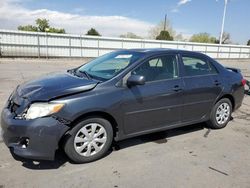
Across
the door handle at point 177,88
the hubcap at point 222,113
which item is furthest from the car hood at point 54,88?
the hubcap at point 222,113

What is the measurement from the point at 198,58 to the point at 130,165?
2.54 metres

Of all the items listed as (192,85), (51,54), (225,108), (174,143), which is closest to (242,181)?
(174,143)

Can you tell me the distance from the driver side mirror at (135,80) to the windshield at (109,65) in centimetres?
27

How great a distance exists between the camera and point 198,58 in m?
5.00

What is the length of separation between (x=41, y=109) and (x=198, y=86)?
2805mm

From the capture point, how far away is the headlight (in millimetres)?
3273

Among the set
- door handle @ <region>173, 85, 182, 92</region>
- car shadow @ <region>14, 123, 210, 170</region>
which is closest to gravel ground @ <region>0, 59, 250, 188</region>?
car shadow @ <region>14, 123, 210, 170</region>

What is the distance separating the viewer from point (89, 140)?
3660 millimetres

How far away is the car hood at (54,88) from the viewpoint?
3424 mm

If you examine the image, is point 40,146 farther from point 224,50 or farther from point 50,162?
point 224,50

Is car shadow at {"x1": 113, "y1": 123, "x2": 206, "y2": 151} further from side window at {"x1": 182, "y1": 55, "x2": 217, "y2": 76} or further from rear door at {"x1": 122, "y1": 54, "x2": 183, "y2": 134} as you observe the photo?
side window at {"x1": 182, "y1": 55, "x2": 217, "y2": 76}

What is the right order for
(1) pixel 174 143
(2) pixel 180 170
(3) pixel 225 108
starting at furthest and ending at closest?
(3) pixel 225 108 < (1) pixel 174 143 < (2) pixel 180 170

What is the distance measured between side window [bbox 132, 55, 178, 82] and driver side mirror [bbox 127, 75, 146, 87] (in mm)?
234

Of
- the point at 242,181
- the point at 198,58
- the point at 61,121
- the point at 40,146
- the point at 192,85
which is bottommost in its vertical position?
the point at 242,181
